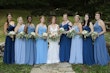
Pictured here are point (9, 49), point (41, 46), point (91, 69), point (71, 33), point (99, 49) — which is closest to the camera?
point (91, 69)

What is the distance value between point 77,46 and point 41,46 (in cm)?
129

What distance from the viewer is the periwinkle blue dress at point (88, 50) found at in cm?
1191

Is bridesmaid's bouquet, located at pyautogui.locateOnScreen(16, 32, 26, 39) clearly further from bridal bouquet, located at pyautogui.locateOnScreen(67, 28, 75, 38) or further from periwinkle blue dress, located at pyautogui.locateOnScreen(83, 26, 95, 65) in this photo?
periwinkle blue dress, located at pyautogui.locateOnScreen(83, 26, 95, 65)

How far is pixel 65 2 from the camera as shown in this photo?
1105 inches

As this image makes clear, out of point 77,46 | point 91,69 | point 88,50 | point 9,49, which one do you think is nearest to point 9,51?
point 9,49

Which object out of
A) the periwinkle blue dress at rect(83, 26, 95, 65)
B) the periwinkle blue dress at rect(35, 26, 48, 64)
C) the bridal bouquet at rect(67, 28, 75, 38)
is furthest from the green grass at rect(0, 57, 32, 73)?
the periwinkle blue dress at rect(83, 26, 95, 65)

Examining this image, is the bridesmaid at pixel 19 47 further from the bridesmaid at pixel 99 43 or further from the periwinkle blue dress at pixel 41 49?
the bridesmaid at pixel 99 43

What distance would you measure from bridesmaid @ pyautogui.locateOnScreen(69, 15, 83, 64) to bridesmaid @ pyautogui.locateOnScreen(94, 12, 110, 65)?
21.3 inches

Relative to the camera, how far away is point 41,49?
12023 millimetres

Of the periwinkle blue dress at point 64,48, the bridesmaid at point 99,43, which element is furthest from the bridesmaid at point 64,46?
the bridesmaid at point 99,43

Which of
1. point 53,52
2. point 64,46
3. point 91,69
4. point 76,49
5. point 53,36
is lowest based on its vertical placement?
point 91,69

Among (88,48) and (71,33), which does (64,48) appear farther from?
(88,48)

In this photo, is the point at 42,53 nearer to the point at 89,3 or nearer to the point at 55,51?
the point at 55,51

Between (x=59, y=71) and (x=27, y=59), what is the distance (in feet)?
4.88
